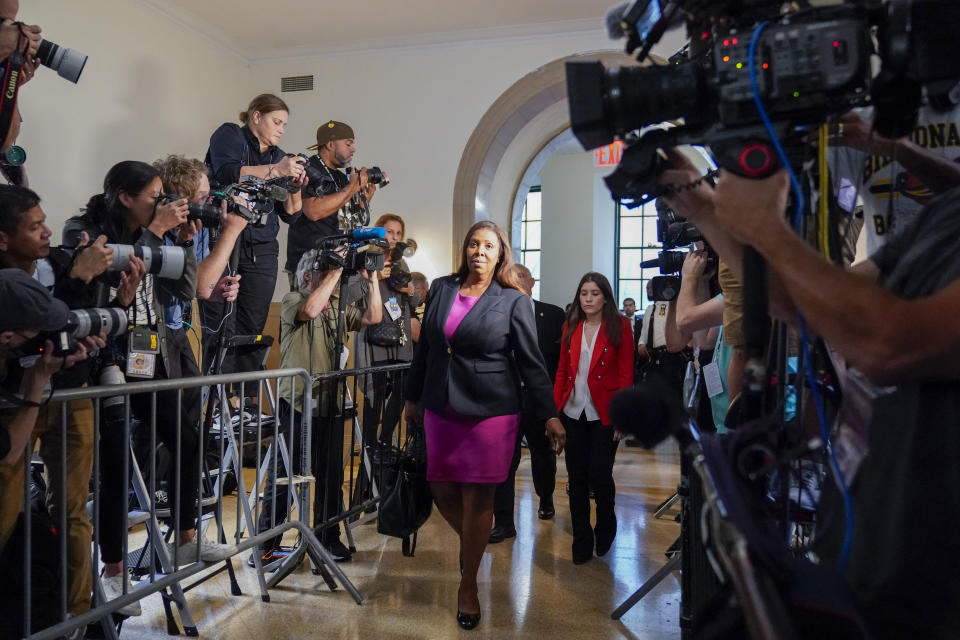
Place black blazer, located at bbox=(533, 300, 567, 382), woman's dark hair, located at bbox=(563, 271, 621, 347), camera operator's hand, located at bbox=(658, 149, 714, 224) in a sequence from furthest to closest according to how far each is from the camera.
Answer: black blazer, located at bbox=(533, 300, 567, 382)
woman's dark hair, located at bbox=(563, 271, 621, 347)
camera operator's hand, located at bbox=(658, 149, 714, 224)

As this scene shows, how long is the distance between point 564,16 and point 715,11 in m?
6.37

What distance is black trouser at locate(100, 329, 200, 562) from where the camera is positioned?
2.55 meters

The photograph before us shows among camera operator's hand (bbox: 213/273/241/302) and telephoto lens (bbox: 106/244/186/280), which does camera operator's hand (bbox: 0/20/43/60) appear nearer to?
telephoto lens (bbox: 106/244/186/280)

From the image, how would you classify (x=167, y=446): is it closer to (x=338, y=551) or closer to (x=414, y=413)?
(x=414, y=413)

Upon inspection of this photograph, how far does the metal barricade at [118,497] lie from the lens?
6.84ft

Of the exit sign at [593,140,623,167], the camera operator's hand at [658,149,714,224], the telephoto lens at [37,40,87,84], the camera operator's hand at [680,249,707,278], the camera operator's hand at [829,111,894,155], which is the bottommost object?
the camera operator's hand at [680,249,707,278]

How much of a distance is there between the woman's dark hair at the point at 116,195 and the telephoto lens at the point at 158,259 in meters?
0.30

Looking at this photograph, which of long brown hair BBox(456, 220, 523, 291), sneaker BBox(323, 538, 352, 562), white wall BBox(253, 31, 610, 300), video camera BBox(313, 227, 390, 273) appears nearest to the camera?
long brown hair BBox(456, 220, 523, 291)

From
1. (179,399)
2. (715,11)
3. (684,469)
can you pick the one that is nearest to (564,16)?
(684,469)

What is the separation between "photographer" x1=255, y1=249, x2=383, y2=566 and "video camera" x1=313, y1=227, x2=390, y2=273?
0.09 feet

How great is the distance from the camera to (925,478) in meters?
0.85

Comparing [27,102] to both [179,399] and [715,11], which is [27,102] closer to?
[179,399]

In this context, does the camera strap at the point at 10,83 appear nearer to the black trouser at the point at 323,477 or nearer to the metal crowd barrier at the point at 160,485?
the metal crowd barrier at the point at 160,485

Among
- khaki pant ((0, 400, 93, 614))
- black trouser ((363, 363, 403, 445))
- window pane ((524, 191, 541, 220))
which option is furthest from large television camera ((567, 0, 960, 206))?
window pane ((524, 191, 541, 220))
